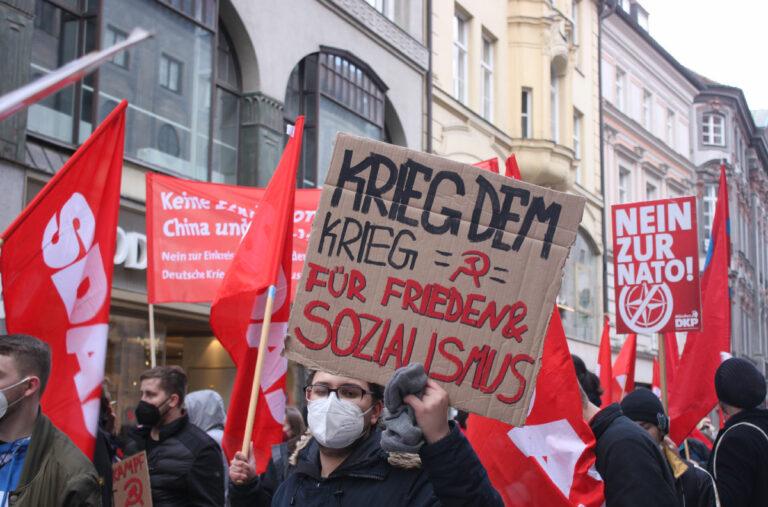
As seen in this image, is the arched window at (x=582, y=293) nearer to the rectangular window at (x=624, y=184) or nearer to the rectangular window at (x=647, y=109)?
the rectangular window at (x=624, y=184)

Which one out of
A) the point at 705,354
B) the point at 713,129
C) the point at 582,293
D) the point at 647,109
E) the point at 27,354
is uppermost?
the point at 713,129

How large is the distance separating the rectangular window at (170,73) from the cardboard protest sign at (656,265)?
235 inches

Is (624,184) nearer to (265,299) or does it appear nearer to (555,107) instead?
(555,107)

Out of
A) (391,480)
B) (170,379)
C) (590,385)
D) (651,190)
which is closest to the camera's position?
(391,480)

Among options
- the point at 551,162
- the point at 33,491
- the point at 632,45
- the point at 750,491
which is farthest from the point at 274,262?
the point at 632,45

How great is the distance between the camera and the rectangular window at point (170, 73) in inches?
490

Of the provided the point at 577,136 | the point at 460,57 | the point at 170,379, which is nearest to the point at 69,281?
the point at 170,379

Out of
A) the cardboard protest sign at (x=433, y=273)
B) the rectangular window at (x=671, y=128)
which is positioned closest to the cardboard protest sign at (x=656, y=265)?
the cardboard protest sign at (x=433, y=273)

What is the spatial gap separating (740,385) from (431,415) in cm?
305

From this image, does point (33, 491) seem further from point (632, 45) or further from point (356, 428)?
point (632, 45)

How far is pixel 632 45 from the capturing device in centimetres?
3150

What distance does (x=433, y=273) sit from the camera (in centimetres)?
336

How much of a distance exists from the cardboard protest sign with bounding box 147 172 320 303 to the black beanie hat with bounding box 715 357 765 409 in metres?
3.81

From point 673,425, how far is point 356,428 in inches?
189
